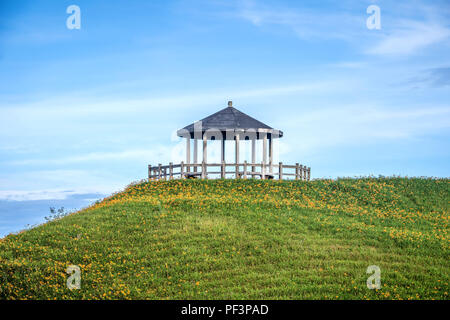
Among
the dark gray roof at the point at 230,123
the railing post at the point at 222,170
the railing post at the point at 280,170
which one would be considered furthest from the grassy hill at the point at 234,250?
the dark gray roof at the point at 230,123

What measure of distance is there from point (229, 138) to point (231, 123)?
51.1 inches

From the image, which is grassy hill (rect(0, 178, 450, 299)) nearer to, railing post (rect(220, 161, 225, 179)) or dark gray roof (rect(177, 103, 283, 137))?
railing post (rect(220, 161, 225, 179))

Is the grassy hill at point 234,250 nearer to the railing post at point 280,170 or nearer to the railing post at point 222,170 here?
the railing post at point 222,170

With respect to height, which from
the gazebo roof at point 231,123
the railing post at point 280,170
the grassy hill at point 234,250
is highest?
the gazebo roof at point 231,123

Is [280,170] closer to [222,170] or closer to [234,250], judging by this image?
[222,170]

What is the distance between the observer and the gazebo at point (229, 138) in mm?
31250

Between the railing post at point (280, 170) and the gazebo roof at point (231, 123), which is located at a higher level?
the gazebo roof at point (231, 123)

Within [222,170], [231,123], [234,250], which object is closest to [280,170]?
[222,170]

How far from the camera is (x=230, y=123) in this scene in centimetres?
3216
